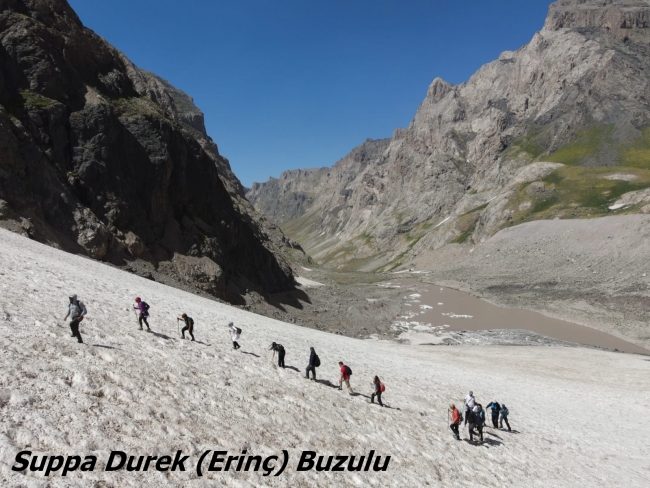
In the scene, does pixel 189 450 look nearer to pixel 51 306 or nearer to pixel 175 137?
pixel 51 306

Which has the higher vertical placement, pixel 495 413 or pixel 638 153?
pixel 638 153

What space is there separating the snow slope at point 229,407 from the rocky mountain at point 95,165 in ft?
32.4

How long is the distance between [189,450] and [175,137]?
51313mm

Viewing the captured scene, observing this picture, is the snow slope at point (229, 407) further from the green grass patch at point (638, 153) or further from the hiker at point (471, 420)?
the green grass patch at point (638, 153)

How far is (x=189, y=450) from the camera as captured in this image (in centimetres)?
923

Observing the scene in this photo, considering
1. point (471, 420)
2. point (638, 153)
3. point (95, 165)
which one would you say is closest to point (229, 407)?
point (471, 420)

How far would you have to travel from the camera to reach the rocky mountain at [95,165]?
36656 mm

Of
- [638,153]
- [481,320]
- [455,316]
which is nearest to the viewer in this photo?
[481,320]

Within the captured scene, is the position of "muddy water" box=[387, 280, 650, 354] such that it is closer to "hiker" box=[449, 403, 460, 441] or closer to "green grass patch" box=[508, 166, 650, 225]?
"hiker" box=[449, 403, 460, 441]

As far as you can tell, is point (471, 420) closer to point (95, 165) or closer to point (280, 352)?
point (280, 352)

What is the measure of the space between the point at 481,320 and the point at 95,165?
5775 cm

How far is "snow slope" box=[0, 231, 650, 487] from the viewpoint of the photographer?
28.4ft

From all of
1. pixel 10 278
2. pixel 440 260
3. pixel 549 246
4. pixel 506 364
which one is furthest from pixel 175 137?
pixel 440 260

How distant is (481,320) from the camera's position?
2539 inches
